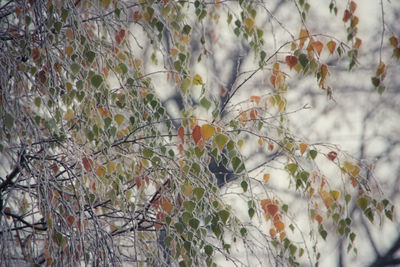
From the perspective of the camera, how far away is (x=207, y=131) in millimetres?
1360

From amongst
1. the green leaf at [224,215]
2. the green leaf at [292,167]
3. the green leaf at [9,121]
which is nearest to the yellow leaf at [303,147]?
the green leaf at [292,167]

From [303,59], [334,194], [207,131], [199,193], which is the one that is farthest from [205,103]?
[334,194]

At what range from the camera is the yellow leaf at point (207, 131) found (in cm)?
135

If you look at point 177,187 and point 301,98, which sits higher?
point 301,98

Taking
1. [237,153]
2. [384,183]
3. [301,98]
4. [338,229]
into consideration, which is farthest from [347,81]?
[237,153]

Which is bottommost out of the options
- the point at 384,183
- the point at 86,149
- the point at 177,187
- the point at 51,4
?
the point at 177,187

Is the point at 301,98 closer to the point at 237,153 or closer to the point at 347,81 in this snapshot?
the point at 347,81

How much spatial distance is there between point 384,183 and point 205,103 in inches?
188

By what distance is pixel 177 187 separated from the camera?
146 cm

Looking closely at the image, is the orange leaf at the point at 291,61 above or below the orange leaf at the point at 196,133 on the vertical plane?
above

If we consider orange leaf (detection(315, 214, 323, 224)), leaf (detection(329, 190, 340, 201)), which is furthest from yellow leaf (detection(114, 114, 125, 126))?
orange leaf (detection(315, 214, 323, 224))

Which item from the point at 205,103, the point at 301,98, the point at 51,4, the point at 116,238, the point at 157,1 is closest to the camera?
the point at 205,103

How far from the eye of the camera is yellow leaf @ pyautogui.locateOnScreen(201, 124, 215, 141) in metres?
1.35

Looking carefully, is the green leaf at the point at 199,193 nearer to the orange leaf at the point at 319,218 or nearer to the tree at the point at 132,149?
the tree at the point at 132,149
